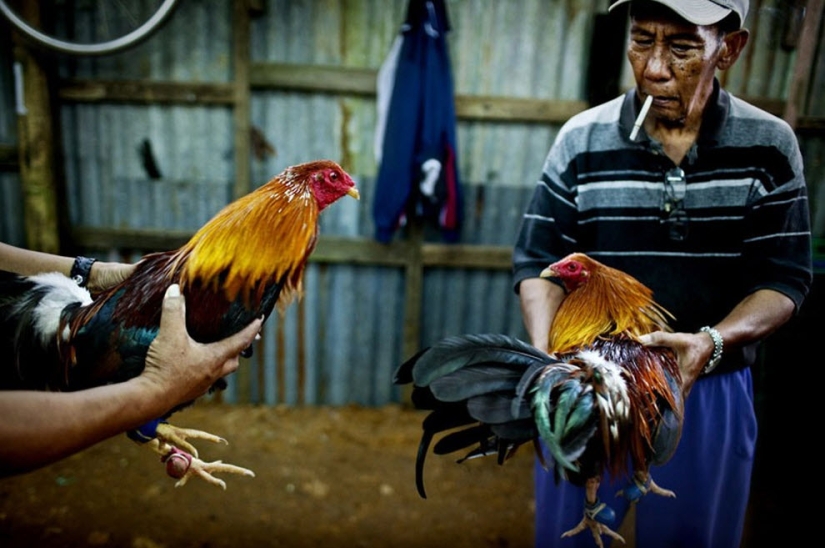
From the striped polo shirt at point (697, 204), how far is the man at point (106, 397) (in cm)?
118

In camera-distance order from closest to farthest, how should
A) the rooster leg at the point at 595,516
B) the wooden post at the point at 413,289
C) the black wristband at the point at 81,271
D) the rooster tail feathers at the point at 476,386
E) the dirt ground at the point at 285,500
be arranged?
the rooster tail feathers at the point at 476,386 → the black wristband at the point at 81,271 → the rooster leg at the point at 595,516 → the dirt ground at the point at 285,500 → the wooden post at the point at 413,289

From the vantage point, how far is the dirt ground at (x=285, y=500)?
10.8 ft

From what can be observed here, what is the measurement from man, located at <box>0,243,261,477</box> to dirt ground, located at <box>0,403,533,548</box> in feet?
7.95

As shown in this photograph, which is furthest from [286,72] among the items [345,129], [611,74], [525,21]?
[611,74]

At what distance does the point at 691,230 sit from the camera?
5.73 feet

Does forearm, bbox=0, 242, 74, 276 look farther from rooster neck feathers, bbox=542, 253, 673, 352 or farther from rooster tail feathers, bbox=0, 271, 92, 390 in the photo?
rooster neck feathers, bbox=542, 253, 673, 352

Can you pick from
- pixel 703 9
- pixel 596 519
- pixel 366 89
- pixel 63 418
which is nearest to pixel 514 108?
pixel 366 89

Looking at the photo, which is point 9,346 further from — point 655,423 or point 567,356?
point 655,423

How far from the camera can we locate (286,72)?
388 cm

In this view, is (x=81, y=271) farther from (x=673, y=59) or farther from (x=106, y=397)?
(x=673, y=59)

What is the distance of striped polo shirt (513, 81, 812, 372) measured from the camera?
169cm

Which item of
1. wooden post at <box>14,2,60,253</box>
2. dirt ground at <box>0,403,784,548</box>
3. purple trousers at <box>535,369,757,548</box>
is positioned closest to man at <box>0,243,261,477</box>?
purple trousers at <box>535,369,757,548</box>

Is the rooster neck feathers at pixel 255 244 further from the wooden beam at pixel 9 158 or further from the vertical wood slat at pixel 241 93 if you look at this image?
the wooden beam at pixel 9 158

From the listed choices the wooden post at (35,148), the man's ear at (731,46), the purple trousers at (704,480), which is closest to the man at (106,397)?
the purple trousers at (704,480)
